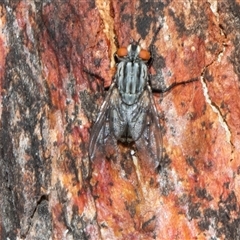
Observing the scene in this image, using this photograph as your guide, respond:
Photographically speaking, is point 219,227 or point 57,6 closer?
point 219,227

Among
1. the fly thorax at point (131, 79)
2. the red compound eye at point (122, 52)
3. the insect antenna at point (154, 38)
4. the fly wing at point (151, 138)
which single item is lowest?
the fly wing at point (151, 138)

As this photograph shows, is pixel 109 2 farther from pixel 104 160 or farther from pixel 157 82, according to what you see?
pixel 104 160

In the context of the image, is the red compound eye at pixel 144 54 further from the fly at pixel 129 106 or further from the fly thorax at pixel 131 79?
the fly thorax at pixel 131 79

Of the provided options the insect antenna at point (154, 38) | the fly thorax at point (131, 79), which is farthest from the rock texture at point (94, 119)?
the fly thorax at point (131, 79)

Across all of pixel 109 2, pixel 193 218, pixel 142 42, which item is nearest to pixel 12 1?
pixel 109 2

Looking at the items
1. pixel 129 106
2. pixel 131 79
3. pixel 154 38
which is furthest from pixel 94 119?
pixel 154 38
